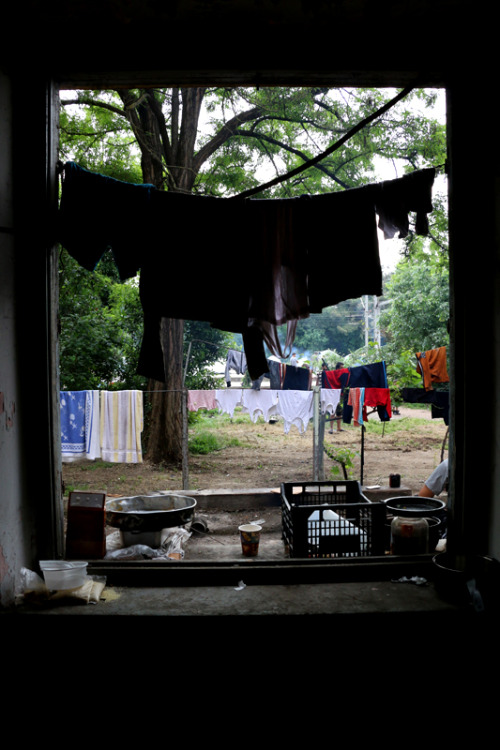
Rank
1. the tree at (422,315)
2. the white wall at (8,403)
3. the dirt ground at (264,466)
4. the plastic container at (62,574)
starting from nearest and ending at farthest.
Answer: the white wall at (8,403), the plastic container at (62,574), the dirt ground at (264,466), the tree at (422,315)

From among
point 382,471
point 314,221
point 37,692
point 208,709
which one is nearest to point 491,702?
A: point 208,709

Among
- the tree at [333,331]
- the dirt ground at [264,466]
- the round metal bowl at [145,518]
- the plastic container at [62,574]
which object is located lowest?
the dirt ground at [264,466]

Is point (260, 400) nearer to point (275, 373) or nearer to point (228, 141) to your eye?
point (275, 373)

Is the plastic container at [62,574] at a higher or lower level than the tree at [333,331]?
lower

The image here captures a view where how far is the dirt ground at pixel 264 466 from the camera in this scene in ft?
31.6

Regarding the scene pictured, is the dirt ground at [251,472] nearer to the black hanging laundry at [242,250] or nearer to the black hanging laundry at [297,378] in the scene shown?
the black hanging laundry at [297,378]

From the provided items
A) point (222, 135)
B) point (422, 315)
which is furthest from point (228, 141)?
point (422, 315)

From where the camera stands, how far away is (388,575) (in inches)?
130

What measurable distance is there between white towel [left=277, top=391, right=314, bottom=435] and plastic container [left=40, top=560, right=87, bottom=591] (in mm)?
5841

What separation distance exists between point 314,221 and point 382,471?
8581 millimetres

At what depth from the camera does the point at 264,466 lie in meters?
11.3

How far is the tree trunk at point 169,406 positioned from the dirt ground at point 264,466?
0.34 m

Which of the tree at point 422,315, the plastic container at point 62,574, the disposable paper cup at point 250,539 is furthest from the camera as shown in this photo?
the tree at point 422,315

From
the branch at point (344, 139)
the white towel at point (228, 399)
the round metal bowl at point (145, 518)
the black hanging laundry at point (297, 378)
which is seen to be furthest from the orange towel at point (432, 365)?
the branch at point (344, 139)
